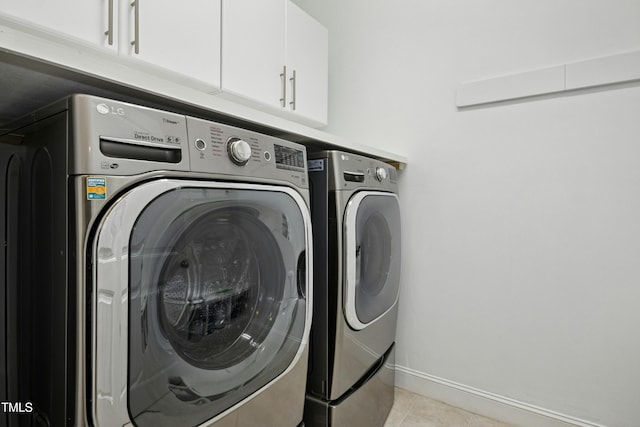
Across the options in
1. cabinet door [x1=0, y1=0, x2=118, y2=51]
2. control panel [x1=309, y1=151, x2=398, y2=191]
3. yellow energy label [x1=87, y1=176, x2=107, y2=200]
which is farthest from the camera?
control panel [x1=309, y1=151, x2=398, y2=191]

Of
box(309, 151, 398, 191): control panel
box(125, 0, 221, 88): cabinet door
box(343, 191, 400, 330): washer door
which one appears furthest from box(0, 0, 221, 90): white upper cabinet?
box(343, 191, 400, 330): washer door

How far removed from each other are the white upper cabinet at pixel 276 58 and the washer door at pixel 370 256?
0.69 meters

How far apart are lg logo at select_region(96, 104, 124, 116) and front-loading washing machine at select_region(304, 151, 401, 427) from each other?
72cm

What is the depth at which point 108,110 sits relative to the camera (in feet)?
2.15

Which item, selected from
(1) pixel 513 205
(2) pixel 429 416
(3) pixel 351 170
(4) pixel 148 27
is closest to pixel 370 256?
(3) pixel 351 170

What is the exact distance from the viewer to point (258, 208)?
3.16ft

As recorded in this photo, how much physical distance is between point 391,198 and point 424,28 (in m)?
1.00

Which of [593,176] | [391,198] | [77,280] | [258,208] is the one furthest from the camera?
[391,198]

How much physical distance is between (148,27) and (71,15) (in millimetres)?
231

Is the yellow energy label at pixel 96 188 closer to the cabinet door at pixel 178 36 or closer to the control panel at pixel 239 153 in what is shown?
the control panel at pixel 239 153

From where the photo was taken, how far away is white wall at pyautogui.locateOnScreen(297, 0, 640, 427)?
4.87ft

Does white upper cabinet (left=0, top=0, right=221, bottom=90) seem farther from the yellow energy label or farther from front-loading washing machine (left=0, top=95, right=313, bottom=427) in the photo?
the yellow energy label

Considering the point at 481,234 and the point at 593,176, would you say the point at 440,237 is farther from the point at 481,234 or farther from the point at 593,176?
the point at 593,176

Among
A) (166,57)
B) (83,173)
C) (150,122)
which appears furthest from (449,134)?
(83,173)
